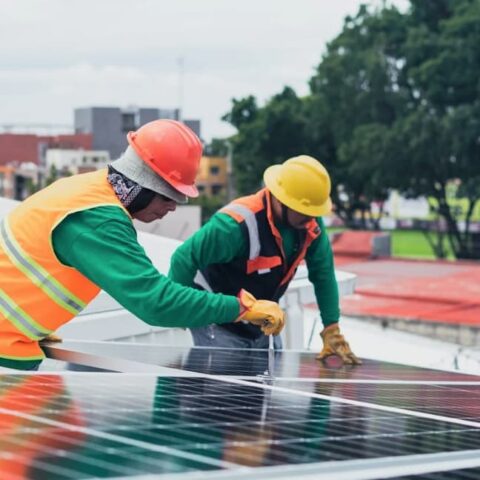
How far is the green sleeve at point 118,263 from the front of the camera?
4.06 m

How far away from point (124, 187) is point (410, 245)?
224ft

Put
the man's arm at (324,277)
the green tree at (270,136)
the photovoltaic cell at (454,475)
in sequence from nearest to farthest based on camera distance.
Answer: the photovoltaic cell at (454,475) → the man's arm at (324,277) → the green tree at (270,136)

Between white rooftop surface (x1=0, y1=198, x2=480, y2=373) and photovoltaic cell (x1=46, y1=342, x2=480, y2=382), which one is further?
white rooftop surface (x1=0, y1=198, x2=480, y2=373)

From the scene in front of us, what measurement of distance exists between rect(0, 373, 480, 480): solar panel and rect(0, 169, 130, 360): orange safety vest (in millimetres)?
412

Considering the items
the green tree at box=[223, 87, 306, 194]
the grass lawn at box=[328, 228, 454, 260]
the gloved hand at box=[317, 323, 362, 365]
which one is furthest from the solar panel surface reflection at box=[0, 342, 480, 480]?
the grass lawn at box=[328, 228, 454, 260]

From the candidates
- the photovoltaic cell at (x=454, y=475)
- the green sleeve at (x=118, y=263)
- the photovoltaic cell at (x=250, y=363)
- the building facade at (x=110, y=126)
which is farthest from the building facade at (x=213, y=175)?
the photovoltaic cell at (x=454, y=475)

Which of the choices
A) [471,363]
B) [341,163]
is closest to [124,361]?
[471,363]

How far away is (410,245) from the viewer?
71812 mm

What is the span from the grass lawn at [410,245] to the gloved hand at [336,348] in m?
47.1

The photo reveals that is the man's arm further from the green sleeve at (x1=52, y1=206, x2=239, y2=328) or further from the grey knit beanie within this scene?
the green sleeve at (x1=52, y1=206, x2=239, y2=328)

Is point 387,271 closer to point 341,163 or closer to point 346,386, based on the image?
point 341,163

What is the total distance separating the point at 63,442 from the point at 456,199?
136 feet

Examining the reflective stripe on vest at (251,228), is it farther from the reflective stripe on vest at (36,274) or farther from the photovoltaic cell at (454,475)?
the photovoltaic cell at (454,475)

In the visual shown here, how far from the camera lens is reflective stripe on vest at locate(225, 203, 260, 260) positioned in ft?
21.6
